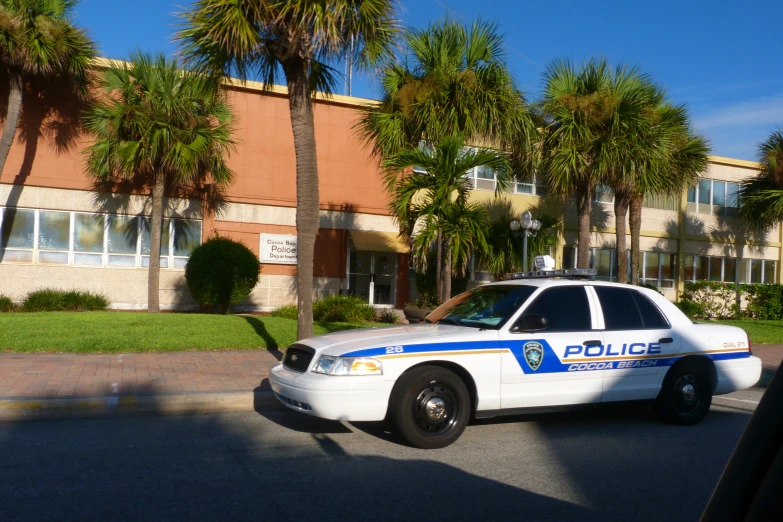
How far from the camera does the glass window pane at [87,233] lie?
20953 millimetres

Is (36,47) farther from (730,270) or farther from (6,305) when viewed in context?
(730,270)

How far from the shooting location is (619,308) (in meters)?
8.16

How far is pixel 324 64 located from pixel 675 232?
21768 millimetres

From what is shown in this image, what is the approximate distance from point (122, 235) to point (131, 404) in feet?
45.6

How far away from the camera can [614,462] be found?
666 cm

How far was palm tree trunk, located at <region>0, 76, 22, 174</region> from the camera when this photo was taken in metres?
18.1

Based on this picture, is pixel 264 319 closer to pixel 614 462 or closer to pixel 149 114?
pixel 149 114

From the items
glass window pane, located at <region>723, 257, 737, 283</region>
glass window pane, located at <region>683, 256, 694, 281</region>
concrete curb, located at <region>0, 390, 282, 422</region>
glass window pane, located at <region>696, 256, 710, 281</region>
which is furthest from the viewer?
glass window pane, located at <region>723, 257, 737, 283</region>

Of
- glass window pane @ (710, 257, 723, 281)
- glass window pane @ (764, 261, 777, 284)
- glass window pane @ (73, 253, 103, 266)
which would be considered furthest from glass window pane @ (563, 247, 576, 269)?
glass window pane @ (73, 253, 103, 266)

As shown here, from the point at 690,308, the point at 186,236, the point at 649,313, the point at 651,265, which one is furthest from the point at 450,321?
the point at 651,265

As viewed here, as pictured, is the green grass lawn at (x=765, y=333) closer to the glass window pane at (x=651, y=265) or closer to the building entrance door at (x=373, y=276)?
the glass window pane at (x=651, y=265)

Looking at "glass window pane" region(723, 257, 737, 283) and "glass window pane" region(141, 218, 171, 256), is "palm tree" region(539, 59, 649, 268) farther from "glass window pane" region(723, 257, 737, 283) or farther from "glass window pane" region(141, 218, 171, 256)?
"glass window pane" region(723, 257, 737, 283)

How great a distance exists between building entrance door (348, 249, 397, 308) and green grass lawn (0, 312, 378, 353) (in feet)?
26.0

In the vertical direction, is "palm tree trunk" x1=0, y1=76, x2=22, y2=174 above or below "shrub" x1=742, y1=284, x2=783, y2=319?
above
